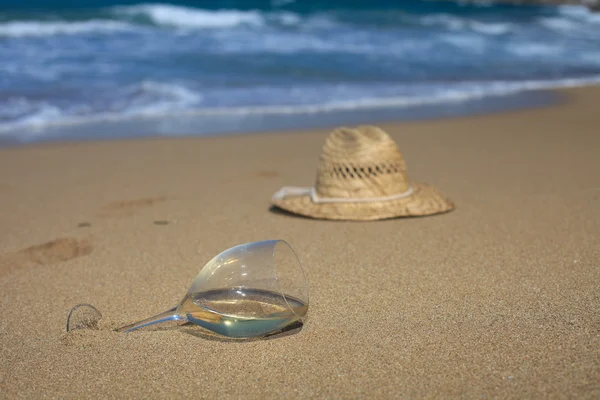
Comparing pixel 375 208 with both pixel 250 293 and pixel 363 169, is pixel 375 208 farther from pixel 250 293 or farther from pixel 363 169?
pixel 250 293

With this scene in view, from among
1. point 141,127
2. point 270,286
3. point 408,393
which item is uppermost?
point 270,286

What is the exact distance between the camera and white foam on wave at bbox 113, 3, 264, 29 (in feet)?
50.7

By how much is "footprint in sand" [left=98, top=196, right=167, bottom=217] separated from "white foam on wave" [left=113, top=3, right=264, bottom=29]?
10977 millimetres

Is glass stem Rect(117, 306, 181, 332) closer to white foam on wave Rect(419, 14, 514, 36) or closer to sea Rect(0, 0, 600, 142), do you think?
sea Rect(0, 0, 600, 142)

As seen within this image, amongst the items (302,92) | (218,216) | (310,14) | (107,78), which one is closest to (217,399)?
(218,216)

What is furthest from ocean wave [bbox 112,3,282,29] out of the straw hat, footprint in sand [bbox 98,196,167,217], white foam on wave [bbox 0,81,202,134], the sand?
the straw hat

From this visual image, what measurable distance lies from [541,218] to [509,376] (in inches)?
68.2

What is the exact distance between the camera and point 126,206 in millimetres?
4035

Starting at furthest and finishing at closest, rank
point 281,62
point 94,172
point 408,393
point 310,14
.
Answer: point 310,14 → point 281,62 → point 94,172 → point 408,393

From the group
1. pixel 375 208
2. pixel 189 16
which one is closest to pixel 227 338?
pixel 375 208

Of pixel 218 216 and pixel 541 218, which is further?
pixel 218 216

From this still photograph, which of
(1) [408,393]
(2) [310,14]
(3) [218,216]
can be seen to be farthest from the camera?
(2) [310,14]

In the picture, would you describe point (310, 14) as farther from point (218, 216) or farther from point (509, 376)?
point (509, 376)

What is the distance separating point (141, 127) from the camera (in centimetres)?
652
